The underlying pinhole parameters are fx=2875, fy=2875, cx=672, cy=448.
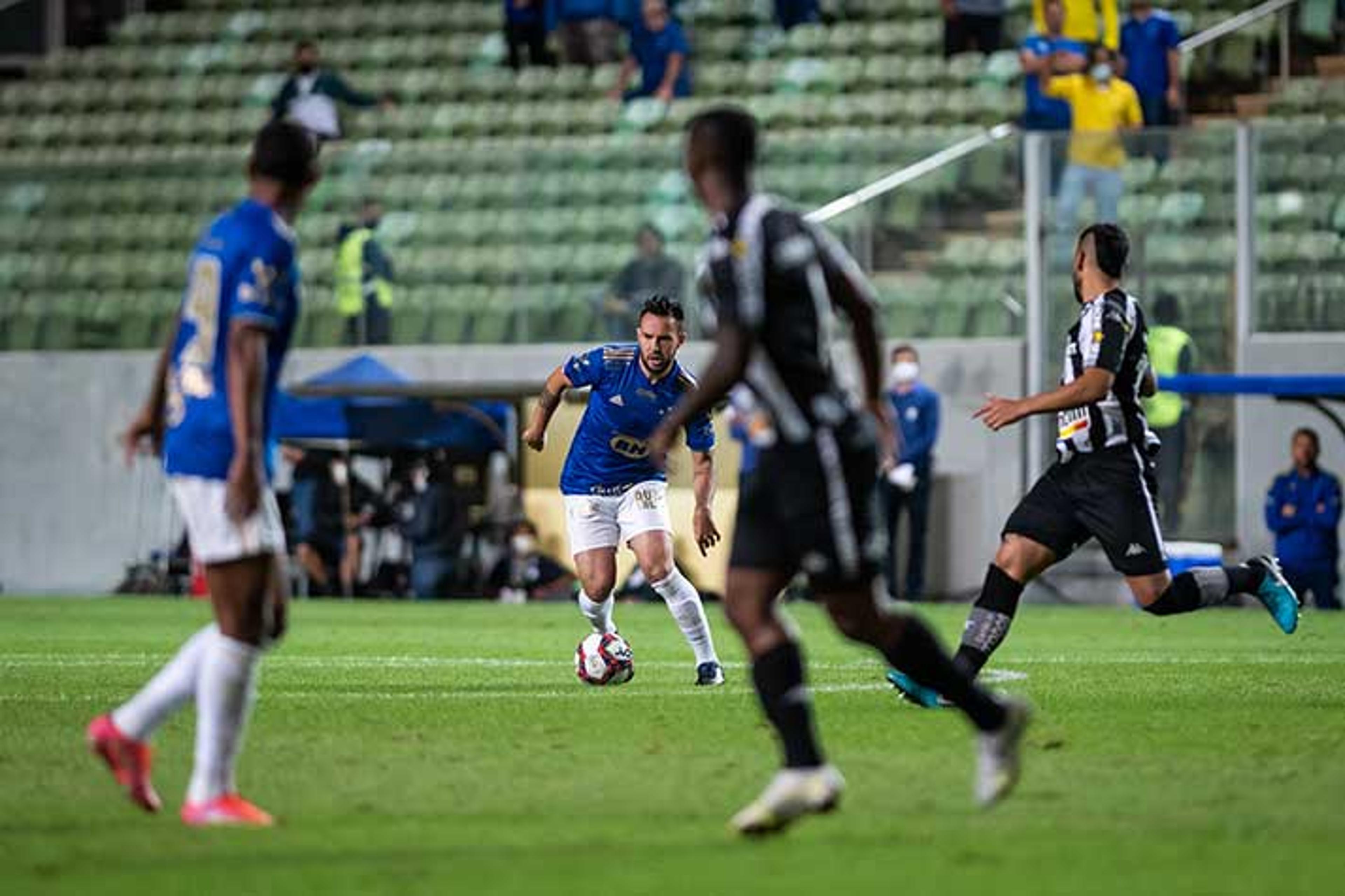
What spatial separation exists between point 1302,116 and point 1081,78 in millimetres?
2303

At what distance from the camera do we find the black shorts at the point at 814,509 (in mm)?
7891

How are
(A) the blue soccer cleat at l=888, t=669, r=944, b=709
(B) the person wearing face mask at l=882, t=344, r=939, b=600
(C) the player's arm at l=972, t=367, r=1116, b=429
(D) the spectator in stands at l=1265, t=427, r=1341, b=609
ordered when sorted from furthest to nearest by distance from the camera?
1. (B) the person wearing face mask at l=882, t=344, r=939, b=600
2. (D) the spectator in stands at l=1265, t=427, r=1341, b=609
3. (A) the blue soccer cleat at l=888, t=669, r=944, b=709
4. (C) the player's arm at l=972, t=367, r=1116, b=429

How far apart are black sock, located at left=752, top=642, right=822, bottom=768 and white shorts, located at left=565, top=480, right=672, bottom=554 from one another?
20.1ft

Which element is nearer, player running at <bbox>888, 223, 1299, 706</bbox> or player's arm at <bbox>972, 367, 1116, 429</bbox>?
player's arm at <bbox>972, 367, 1116, 429</bbox>

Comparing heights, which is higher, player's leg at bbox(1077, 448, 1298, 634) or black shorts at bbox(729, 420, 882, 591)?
black shorts at bbox(729, 420, 882, 591)

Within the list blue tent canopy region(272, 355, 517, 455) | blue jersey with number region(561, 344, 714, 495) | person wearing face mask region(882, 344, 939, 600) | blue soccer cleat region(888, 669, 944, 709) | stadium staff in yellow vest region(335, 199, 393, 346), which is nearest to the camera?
blue soccer cleat region(888, 669, 944, 709)

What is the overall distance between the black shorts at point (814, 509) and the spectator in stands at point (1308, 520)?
1651cm

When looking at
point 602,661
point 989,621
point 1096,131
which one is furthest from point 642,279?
point 989,621

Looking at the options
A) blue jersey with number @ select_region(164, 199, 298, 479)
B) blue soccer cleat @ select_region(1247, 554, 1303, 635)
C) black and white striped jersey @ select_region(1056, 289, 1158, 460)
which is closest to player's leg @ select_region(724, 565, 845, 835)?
blue jersey with number @ select_region(164, 199, 298, 479)

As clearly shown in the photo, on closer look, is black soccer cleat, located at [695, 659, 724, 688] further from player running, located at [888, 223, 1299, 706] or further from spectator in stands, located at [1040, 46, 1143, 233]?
spectator in stands, located at [1040, 46, 1143, 233]

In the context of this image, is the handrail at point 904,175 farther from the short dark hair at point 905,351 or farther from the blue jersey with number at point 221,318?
the blue jersey with number at point 221,318

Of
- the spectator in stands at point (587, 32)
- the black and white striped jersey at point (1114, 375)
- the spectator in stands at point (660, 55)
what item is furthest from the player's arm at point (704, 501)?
the spectator in stands at point (587, 32)

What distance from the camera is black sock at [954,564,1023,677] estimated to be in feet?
38.1

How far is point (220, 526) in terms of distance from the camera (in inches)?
314
